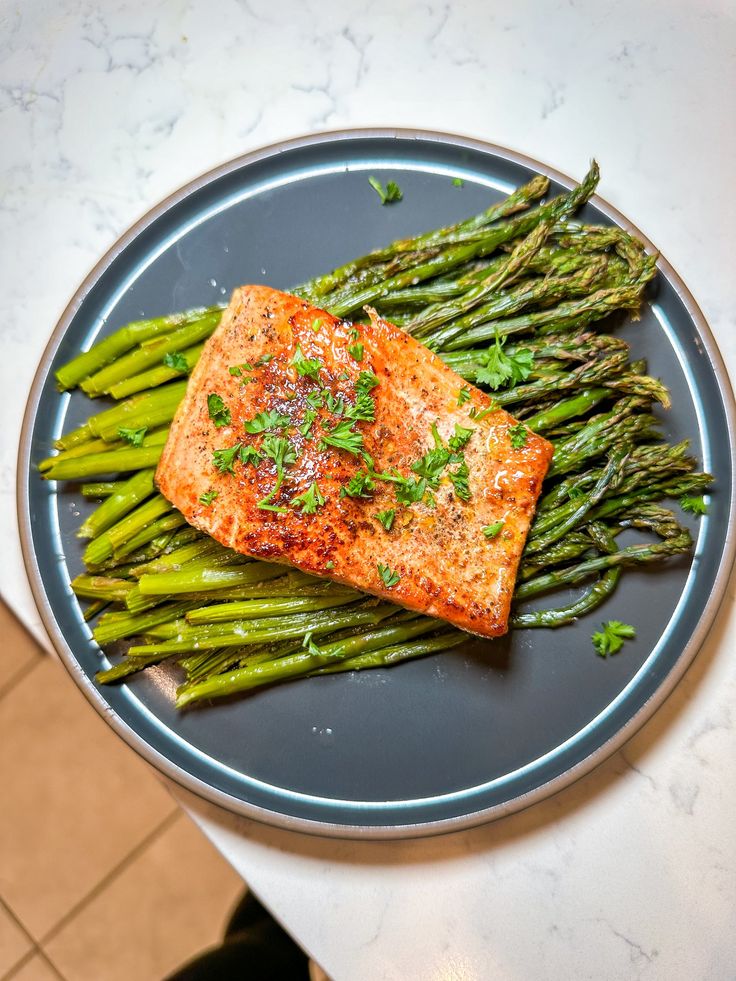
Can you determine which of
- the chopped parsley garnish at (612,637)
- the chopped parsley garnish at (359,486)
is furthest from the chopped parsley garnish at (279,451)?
the chopped parsley garnish at (612,637)

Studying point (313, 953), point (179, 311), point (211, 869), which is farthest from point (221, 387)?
point (211, 869)

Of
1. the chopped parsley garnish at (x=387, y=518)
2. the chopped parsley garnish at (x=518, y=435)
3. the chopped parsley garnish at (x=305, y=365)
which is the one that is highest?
the chopped parsley garnish at (x=305, y=365)

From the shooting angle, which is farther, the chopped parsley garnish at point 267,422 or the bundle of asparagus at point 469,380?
the bundle of asparagus at point 469,380

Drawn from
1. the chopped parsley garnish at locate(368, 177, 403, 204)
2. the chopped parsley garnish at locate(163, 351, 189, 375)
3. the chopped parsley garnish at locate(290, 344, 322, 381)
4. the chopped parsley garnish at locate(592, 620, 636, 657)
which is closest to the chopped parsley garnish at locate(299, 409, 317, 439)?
the chopped parsley garnish at locate(290, 344, 322, 381)

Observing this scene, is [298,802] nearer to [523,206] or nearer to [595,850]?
[595,850]

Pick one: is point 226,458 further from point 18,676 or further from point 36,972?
point 36,972

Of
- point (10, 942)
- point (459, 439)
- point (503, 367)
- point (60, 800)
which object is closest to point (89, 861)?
point (60, 800)

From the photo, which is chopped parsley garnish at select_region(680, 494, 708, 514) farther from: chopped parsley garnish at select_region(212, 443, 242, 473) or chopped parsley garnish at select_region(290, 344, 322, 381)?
chopped parsley garnish at select_region(212, 443, 242, 473)

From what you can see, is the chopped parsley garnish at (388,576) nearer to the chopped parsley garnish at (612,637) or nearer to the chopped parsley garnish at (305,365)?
the chopped parsley garnish at (305,365)

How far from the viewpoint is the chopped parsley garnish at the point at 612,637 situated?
3.63 meters

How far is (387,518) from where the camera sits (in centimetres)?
343

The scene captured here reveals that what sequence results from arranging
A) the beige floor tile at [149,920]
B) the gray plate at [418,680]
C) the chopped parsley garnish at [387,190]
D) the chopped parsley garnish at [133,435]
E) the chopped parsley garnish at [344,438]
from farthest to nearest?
the beige floor tile at [149,920] < the chopped parsley garnish at [387,190] < the chopped parsley garnish at [133,435] < the gray plate at [418,680] < the chopped parsley garnish at [344,438]

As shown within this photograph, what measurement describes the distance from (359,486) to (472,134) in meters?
2.11

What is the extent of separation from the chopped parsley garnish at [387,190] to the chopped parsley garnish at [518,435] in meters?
1.34
